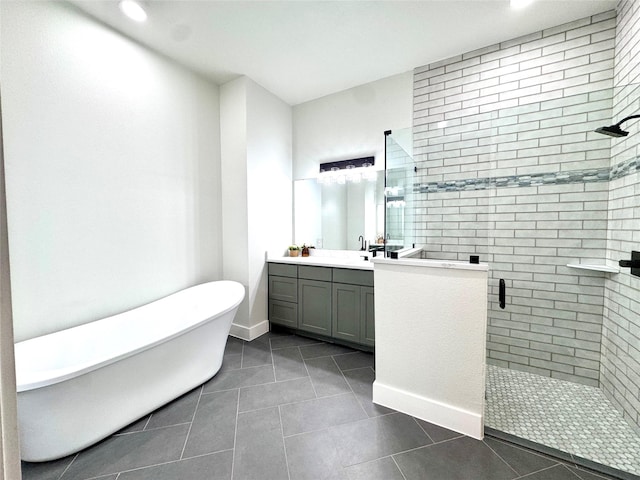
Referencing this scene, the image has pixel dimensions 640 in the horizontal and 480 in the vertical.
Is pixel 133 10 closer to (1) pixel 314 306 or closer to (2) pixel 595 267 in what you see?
(1) pixel 314 306

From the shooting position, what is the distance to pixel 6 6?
63.5 inches

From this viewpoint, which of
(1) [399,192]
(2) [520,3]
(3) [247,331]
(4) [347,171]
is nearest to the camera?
(2) [520,3]

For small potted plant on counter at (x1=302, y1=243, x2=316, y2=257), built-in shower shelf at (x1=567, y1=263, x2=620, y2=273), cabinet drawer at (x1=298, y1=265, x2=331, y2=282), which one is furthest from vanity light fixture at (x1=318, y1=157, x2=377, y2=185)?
built-in shower shelf at (x1=567, y1=263, x2=620, y2=273)

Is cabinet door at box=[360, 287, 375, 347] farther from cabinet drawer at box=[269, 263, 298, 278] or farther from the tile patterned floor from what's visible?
the tile patterned floor

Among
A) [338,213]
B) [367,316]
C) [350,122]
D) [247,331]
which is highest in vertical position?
[350,122]

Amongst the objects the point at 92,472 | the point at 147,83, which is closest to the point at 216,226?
the point at 147,83

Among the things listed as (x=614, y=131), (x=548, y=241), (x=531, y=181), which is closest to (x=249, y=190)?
(x=531, y=181)

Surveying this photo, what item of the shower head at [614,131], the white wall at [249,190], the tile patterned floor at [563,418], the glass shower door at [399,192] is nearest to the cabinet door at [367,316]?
the glass shower door at [399,192]

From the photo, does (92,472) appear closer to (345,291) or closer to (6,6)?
(345,291)

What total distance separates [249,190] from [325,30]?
1578 millimetres

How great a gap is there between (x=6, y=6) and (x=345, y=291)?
3.06 meters

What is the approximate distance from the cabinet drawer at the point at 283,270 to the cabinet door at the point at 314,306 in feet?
0.40

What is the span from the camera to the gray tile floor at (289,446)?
138cm

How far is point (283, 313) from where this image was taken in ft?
10.0
